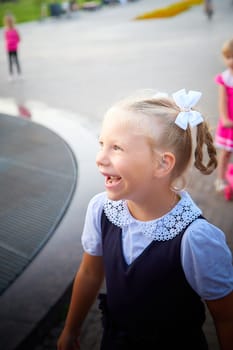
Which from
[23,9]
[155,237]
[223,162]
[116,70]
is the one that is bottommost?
[23,9]

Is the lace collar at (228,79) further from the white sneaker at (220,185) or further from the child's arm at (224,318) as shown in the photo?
the child's arm at (224,318)

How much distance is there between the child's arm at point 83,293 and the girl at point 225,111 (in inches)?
91.9

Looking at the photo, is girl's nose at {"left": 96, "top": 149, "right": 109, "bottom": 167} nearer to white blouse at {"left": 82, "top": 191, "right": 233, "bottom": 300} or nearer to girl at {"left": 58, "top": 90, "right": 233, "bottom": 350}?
girl at {"left": 58, "top": 90, "right": 233, "bottom": 350}

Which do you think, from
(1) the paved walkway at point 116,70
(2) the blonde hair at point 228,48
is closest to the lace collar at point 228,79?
(2) the blonde hair at point 228,48

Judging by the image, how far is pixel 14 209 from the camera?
13.1ft

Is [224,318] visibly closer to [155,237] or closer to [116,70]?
[155,237]

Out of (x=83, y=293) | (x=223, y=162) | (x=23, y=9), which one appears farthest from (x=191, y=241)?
(x=23, y=9)

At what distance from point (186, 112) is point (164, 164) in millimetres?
200

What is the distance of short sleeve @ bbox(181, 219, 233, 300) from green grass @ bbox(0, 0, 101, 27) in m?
26.6

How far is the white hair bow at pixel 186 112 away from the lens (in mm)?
1396

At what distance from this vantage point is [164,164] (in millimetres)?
1418

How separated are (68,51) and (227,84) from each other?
11289mm

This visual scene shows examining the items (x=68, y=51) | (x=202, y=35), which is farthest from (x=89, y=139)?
(x=202, y=35)

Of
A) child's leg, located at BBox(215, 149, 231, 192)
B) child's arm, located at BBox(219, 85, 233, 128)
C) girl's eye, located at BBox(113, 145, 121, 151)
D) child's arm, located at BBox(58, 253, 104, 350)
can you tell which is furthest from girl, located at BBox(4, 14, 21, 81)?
girl's eye, located at BBox(113, 145, 121, 151)
